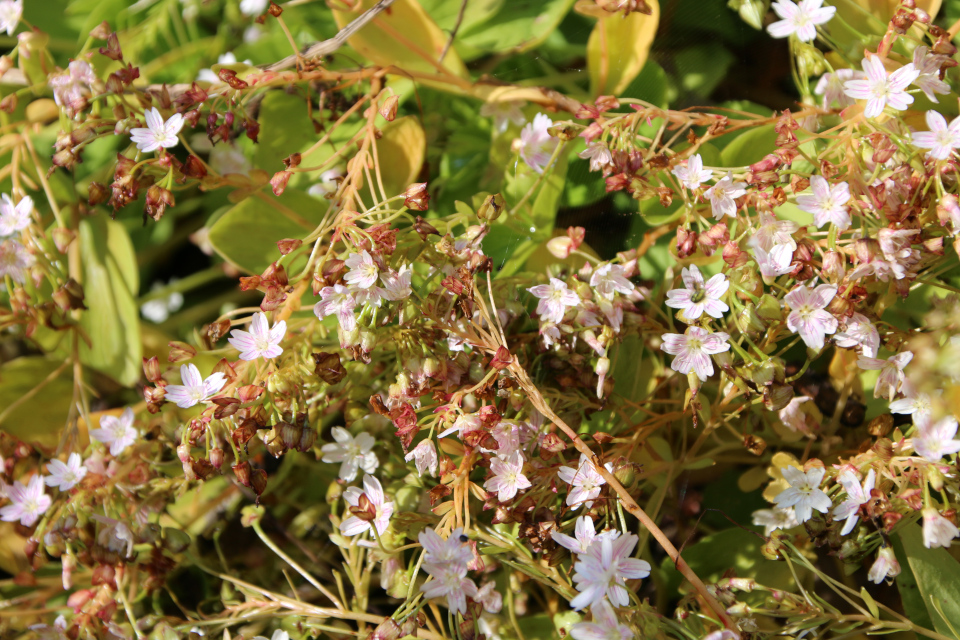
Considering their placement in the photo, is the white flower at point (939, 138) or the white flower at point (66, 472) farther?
the white flower at point (66, 472)

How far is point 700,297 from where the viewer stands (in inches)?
23.8

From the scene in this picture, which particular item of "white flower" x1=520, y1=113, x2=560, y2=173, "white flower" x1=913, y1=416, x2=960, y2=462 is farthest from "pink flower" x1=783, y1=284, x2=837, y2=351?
"white flower" x1=520, y1=113, x2=560, y2=173

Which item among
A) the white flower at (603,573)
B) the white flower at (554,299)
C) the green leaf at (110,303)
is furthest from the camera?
the green leaf at (110,303)

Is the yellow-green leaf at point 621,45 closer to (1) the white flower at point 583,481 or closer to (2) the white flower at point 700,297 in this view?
(2) the white flower at point 700,297

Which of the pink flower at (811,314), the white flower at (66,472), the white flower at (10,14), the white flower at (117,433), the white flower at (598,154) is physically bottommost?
the white flower at (66,472)

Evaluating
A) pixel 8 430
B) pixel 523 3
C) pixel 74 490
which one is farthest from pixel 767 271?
pixel 8 430

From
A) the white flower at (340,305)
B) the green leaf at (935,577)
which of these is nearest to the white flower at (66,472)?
the white flower at (340,305)

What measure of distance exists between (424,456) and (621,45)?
1.80ft

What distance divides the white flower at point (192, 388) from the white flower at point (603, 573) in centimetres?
36

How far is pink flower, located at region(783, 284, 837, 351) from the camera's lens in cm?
57

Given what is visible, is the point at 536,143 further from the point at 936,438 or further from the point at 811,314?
the point at 936,438

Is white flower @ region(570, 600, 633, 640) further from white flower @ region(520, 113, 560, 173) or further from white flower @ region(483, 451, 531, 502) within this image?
white flower @ region(520, 113, 560, 173)

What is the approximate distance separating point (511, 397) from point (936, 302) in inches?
15.6

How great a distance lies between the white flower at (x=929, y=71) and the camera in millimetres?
607
